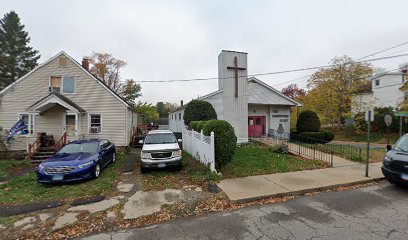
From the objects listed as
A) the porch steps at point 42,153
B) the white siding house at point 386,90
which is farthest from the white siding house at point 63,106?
the white siding house at point 386,90

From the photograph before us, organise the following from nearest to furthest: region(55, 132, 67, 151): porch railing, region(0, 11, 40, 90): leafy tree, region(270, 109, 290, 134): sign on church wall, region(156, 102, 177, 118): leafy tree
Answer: region(55, 132, 67, 151): porch railing
region(270, 109, 290, 134): sign on church wall
region(0, 11, 40, 90): leafy tree
region(156, 102, 177, 118): leafy tree

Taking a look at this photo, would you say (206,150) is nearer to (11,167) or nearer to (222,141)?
(222,141)

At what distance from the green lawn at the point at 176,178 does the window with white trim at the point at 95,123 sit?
298 inches

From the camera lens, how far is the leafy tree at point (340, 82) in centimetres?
2033

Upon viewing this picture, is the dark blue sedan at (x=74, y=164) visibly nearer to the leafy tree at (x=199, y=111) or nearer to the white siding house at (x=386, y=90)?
the leafy tree at (x=199, y=111)

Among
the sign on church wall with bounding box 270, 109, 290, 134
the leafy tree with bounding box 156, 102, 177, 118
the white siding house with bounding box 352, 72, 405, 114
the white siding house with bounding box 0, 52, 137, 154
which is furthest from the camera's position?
the leafy tree with bounding box 156, 102, 177, 118

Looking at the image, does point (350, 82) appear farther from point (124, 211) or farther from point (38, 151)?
point (38, 151)

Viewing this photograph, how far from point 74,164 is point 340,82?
2359cm

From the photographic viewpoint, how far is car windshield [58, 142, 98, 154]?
841 centimetres

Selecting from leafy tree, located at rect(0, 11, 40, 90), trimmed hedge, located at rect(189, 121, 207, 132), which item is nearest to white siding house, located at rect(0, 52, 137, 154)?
trimmed hedge, located at rect(189, 121, 207, 132)

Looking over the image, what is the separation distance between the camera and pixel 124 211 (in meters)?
4.89

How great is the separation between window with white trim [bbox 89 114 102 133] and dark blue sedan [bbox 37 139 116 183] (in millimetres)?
5425

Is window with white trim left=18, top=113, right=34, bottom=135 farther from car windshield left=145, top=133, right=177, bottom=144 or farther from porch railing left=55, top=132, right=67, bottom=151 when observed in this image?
car windshield left=145, top=133, right=177, bottom=144

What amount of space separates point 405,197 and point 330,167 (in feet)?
10.8
